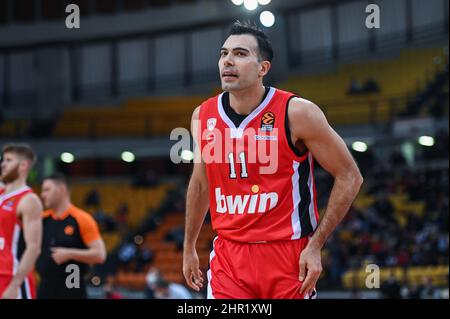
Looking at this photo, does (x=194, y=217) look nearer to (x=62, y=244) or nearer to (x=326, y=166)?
(x=326, y=166)

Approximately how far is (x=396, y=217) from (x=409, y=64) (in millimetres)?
8618

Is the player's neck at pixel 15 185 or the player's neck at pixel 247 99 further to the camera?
the player's neck at pixel 15 185

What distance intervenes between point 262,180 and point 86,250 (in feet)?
12.4

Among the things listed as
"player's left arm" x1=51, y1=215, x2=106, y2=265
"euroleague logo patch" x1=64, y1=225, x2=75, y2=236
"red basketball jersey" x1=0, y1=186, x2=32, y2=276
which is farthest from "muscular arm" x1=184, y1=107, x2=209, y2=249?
"euroleague logo patch" x1=64, y1=225, x2=75, y2=236

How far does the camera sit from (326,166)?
16.5 ft

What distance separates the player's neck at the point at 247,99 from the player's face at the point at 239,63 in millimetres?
66

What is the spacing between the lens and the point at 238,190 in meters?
5.12

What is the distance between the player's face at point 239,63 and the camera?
202 inches

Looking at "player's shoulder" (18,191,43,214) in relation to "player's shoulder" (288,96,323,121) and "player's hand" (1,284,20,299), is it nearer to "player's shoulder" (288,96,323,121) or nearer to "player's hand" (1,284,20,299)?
"player's hand" (1,284,20,299)

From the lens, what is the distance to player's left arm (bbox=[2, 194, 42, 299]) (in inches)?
285

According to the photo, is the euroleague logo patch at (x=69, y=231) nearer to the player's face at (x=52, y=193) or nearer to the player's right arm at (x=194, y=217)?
the player's face at (x=52, y=193)

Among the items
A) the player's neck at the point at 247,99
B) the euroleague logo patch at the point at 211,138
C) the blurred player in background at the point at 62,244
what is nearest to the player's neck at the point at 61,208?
the blurred player in background at the point at 62,244

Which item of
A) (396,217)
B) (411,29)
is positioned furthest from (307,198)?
(411,29)
